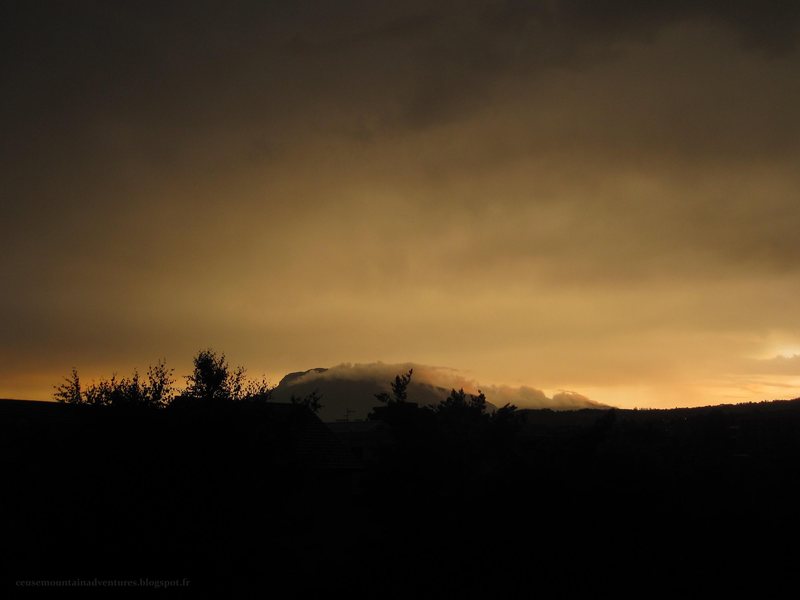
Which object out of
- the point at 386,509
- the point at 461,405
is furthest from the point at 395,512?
the point at 461,405

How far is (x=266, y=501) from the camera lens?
55.1 ft

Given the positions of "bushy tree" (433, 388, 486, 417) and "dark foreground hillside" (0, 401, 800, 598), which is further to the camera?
"bushy tree" (433, 388, 486, 417)

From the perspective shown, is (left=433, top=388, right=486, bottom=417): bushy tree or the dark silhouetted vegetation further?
(left=433, top=388, right=486, bottom=417): bushy tree

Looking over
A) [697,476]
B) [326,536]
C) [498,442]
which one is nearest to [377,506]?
[498,442]

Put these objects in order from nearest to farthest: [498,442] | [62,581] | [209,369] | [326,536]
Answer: [62,581] → [498,442] → [209,369] → [326,536]

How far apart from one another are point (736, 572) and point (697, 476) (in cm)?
351

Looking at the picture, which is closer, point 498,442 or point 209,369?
point 498,442

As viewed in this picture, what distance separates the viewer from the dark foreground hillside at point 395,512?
50.2 feet

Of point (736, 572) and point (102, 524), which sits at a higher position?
point (102, 524)

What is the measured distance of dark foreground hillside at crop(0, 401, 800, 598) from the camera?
15.3 m

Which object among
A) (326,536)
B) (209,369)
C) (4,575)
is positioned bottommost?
(326,536)

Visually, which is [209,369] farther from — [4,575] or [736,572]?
[736,572]

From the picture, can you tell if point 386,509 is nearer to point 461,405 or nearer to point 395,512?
point 395,512

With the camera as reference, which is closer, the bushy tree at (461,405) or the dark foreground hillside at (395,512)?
the dark foreground hillside at (395,512)
